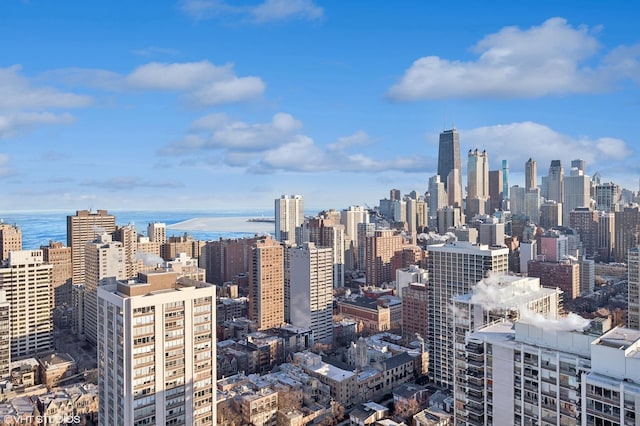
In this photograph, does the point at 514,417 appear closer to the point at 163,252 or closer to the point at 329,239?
the point at 329,239

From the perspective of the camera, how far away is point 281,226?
180ft

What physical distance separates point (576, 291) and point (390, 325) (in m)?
13.1

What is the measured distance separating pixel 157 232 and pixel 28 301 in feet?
64.7

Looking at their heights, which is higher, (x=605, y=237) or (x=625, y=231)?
(x=625, y=231)

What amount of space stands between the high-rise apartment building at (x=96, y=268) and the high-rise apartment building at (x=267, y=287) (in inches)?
299

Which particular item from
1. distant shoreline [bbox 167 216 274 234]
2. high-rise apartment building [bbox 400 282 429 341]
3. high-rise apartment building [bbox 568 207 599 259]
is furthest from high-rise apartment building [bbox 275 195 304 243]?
Result: high-rise apartment building [bbox 568 207 599 259]

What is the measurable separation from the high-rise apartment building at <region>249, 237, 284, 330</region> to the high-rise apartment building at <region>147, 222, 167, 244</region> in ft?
55.7

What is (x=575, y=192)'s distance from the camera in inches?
2484

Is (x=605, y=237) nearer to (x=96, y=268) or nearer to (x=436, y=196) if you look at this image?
(x=436, y=196)

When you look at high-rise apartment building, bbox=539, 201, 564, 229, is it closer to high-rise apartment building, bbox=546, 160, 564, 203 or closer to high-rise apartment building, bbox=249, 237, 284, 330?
high-rise apartment building, bbox=546, 160, 564, 203

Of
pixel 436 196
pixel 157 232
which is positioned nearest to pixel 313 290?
pixel 157 232

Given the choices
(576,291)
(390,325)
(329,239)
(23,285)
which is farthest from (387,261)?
(23,285)

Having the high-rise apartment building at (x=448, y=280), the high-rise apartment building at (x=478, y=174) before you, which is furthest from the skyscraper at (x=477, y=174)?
the high-rise apartment building at (x=448, y=280)

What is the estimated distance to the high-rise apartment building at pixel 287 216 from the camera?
54.4m
